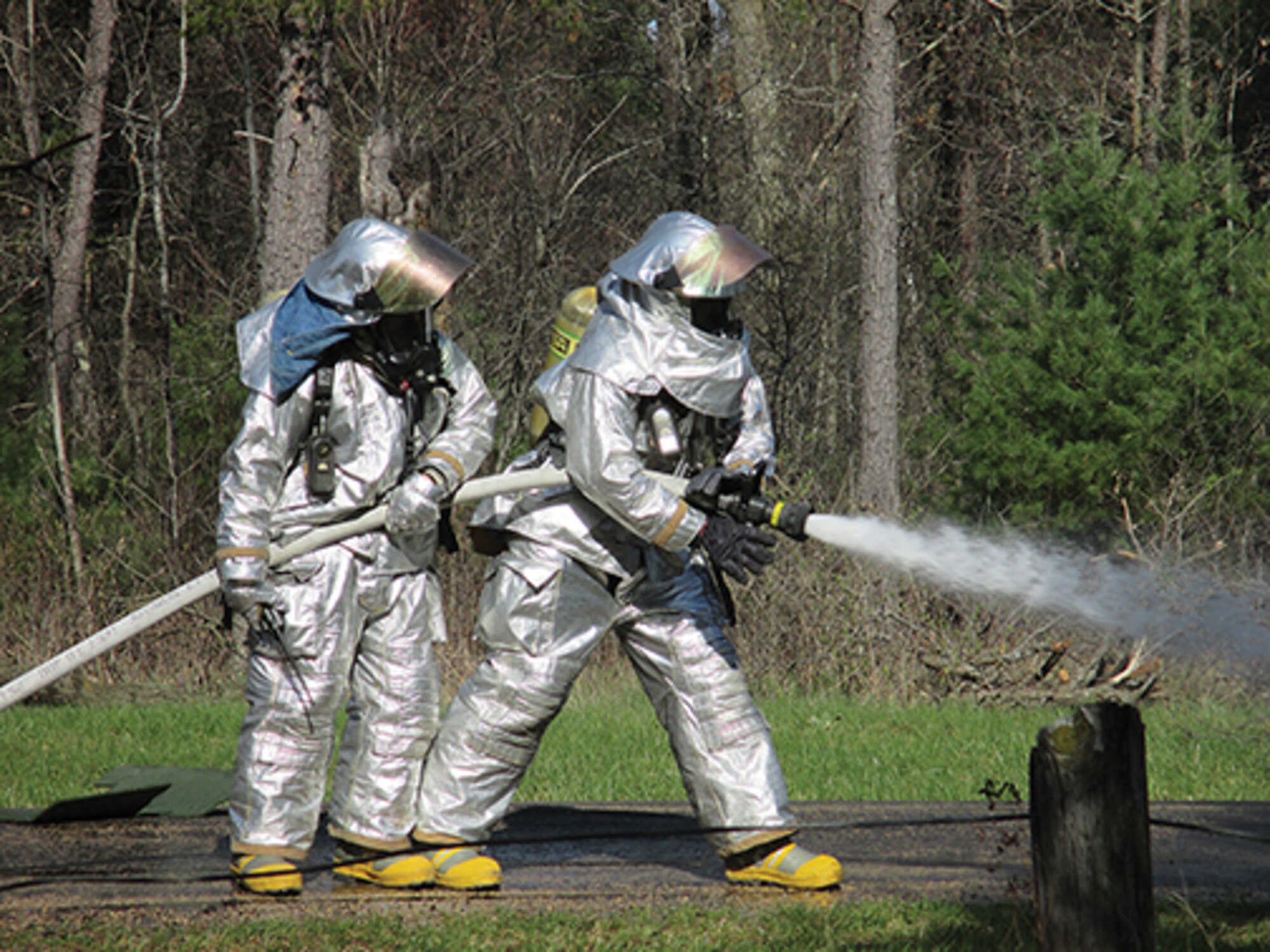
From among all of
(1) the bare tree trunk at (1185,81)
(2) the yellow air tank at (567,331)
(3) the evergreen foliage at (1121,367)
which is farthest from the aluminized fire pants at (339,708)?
(1) the bare tree trunk at (1185,81)

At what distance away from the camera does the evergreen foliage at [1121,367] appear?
10.2 m

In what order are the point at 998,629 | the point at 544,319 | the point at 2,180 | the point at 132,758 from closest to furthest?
the point at 132,758, the point at 998,629, the point at 544,319, the point at 2,180

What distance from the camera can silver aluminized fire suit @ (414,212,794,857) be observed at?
478 centimetres

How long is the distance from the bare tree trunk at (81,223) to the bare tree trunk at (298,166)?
13.8 feet

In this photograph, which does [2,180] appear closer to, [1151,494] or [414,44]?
[414,44]

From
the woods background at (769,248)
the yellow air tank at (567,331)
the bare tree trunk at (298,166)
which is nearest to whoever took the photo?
the yellow air tank at (567,331)

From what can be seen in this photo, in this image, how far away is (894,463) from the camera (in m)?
11.1

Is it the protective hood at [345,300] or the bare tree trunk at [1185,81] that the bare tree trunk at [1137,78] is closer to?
the bare tree trunk at [1185,81]

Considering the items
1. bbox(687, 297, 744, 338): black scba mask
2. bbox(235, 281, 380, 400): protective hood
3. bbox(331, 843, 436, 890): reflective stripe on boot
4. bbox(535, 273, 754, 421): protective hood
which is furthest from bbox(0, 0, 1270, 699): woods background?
bbox(331, 843, 436, 890): reflective stripe on boot

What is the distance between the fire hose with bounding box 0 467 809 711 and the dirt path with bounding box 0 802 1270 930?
0.63 m

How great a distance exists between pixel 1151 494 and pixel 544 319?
5.91 meters

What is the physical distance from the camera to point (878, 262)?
1128cm

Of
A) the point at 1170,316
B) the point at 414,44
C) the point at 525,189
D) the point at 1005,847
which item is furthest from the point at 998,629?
the point at 414,44

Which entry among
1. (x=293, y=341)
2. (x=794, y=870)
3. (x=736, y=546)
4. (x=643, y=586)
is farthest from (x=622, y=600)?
(x=293, y=341)
